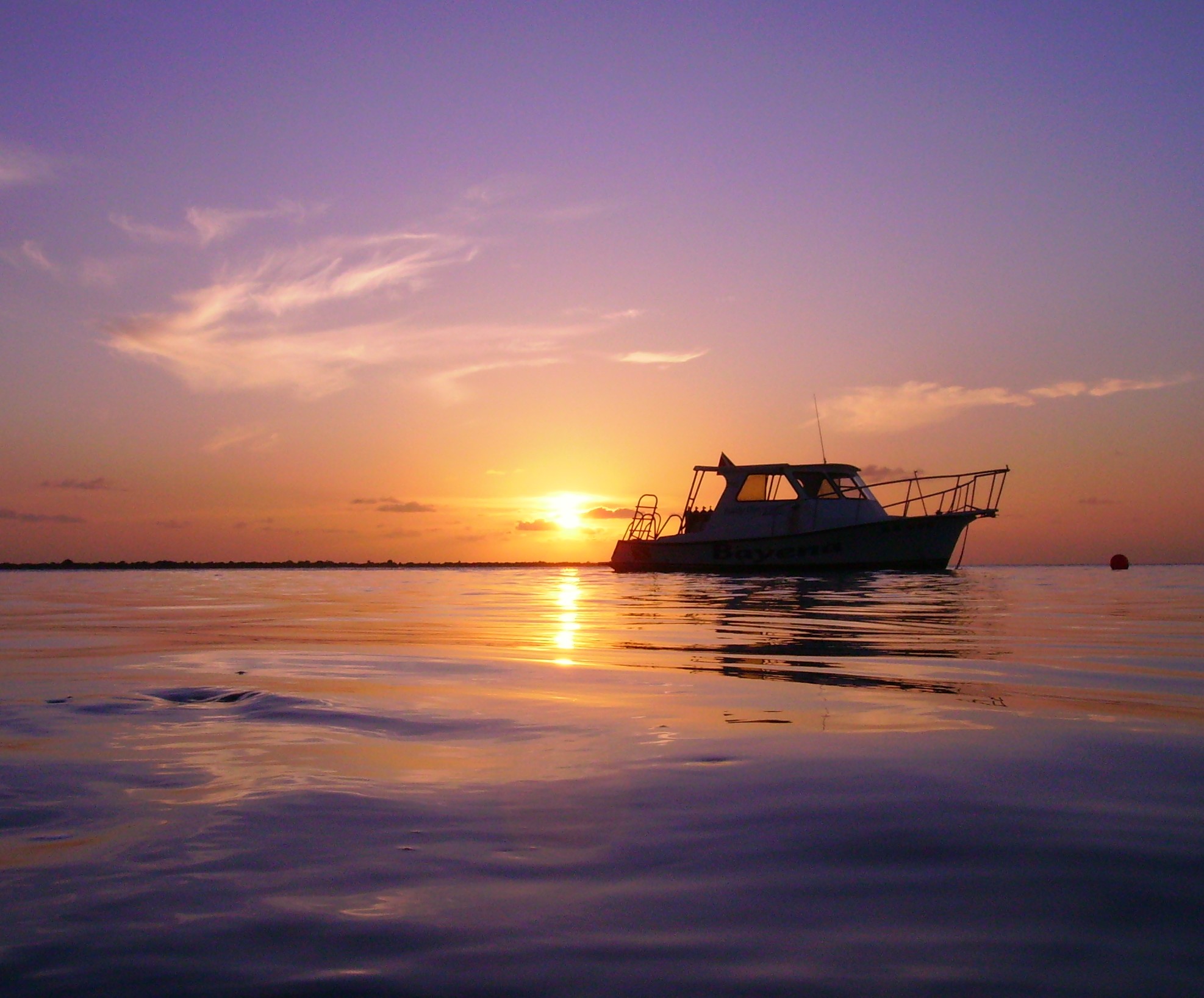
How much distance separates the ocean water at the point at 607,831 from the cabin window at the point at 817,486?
20.5 m

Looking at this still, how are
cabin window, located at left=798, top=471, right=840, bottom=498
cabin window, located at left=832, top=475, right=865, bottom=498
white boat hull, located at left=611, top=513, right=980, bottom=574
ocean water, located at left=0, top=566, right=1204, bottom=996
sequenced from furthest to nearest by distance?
cabin window, located at left=832, top=475, right=865, bottom=498, cabin window, located at left=798, top=471, right=840, bottom=498, white boat hull, located at left=611, top=513, right=980, bottom=574, ocean water, located at left=0, top=566, right=1204, bottom=996

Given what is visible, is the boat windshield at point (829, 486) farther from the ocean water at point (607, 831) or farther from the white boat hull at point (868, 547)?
the ocean water at point (607, 831)

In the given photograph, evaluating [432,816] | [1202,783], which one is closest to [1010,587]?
[1202,783]

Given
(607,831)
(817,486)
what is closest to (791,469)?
(817,486)

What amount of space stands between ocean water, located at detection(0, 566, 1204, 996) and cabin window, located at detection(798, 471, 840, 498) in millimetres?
20502

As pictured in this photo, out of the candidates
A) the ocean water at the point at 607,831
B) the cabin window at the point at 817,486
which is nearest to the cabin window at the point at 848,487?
the cabin window at the point at 817,486

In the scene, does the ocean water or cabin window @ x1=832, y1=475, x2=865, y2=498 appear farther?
cabin window @ x1=832, y1=475, x2=865, y2=498

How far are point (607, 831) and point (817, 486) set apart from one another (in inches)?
965

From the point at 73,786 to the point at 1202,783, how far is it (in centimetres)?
316

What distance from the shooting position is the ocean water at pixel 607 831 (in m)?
1.46

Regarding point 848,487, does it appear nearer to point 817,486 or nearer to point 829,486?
point 829,486

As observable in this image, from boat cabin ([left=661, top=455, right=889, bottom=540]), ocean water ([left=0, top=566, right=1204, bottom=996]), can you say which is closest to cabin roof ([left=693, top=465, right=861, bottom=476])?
boat cabin ([left=661, top=455, right=889, bottom=540])

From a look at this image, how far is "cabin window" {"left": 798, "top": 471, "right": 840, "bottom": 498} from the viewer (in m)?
25.7

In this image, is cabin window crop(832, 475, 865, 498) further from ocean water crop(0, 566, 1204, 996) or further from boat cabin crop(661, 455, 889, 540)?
ocean water crop(0, 566, 1204, 996)
